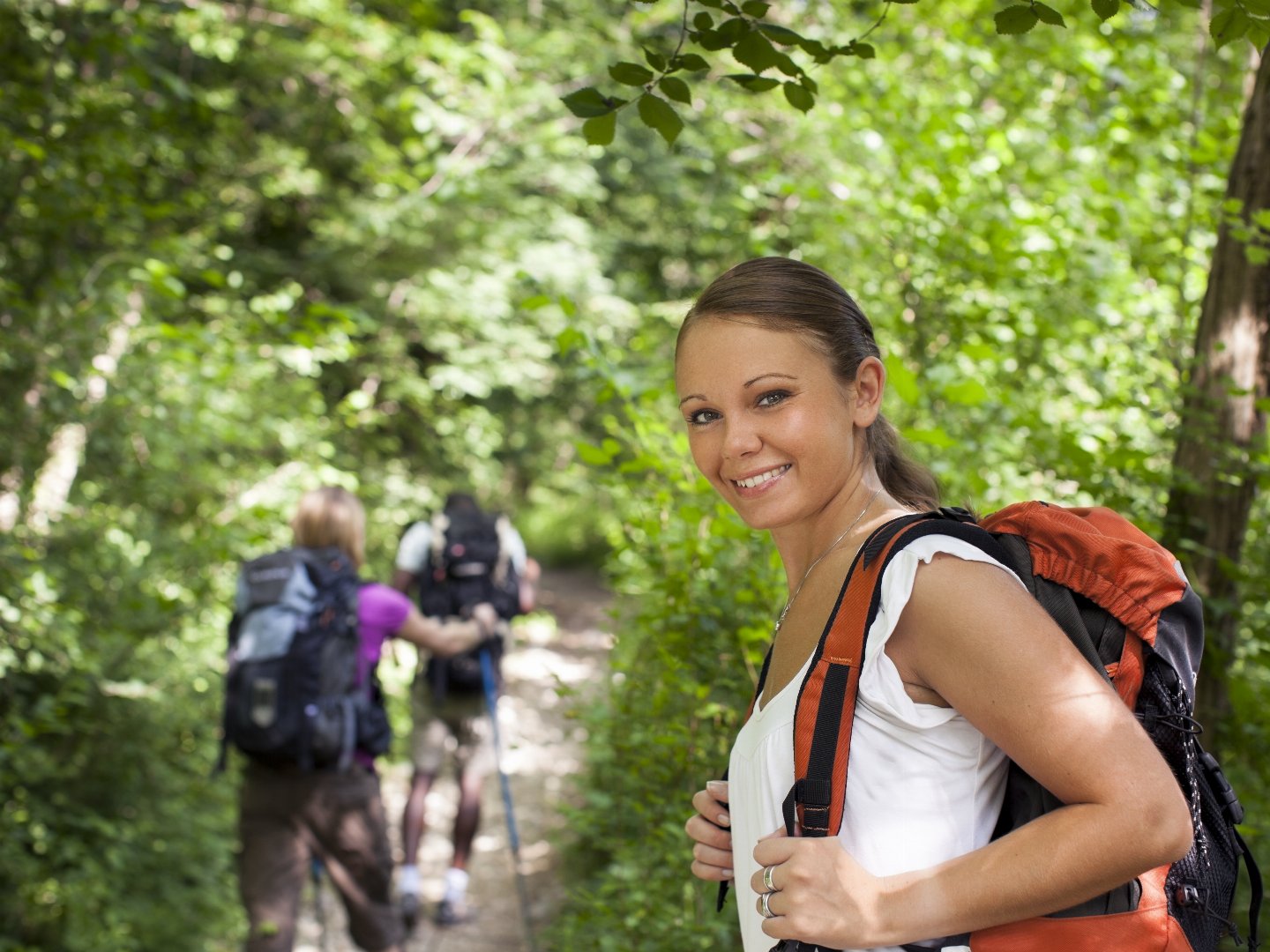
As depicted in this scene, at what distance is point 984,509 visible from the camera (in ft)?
10.7

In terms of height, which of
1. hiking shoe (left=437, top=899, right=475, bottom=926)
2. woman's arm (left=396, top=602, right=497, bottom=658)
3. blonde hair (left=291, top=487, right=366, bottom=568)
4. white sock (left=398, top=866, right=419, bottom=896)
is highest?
blonde hair (left=291, top=487, right=366, bottom=568)

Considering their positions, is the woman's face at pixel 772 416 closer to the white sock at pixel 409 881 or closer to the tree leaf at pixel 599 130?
the tree leaf at pixel 599 130

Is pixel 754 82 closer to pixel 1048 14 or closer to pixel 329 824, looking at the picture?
pixel 1048 14

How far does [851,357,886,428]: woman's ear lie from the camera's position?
1.60 m

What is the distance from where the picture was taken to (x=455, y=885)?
18.4 ft

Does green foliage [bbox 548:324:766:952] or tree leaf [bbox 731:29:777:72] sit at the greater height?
tree leaf [bbox 731:29:777:72]

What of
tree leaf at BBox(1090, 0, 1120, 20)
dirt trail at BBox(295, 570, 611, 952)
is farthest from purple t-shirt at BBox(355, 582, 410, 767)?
tree leaf at BBox(1090, 0, 1120, 20)

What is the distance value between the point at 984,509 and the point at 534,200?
7.07 m

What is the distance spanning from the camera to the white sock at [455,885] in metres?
5.61

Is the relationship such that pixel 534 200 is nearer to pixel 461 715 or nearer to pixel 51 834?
pixel 461 715

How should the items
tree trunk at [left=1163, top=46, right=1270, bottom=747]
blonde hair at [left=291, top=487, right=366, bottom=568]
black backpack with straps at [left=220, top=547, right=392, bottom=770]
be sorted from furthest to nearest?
1. blonde hair at [left=291, top=487, right=366, bottom=568]
2. black backpack with straps at [left=220, top=547, right=392, bottom=770]
3. tree trunk at [left=1163, top=46, right=1270, bottom=747]

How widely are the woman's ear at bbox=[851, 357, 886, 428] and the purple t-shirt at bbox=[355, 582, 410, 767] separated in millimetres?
2859

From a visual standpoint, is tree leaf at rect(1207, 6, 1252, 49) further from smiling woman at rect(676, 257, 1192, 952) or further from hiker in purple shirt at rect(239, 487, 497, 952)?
hiker in purple shirt at rect(239, 487, 497, 952)

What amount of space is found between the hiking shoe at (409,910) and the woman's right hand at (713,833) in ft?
14.3
